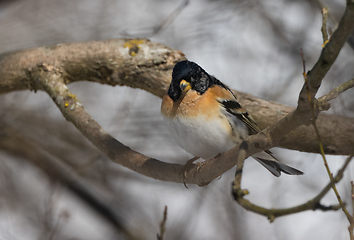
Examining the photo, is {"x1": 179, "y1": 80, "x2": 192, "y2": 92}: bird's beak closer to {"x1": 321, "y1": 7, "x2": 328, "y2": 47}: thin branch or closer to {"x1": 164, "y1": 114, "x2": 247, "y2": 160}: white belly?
{"x1": 164, "y1": 114, "x2": 247, "y2": 160}: white belly

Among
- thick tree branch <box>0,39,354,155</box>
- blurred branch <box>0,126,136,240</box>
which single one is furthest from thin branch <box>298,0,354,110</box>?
blurred branch <box>0,126,136,240</box>

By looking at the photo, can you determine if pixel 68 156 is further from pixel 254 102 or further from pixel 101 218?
pixel 254 102

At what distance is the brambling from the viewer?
2.84m

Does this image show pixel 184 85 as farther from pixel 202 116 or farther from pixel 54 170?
pixel 54 170

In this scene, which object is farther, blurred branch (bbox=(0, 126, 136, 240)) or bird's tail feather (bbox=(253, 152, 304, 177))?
blurred branch (bbox=(0, 126, 136, 240))

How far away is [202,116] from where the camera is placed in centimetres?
285

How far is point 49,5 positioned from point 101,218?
4.00 m

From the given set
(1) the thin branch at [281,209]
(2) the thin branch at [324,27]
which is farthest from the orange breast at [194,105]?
(1) the thin branch at [281,209]

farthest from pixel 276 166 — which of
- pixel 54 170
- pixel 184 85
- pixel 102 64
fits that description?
pixel 54 170

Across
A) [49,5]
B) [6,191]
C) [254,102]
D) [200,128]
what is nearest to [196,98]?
[200,128]

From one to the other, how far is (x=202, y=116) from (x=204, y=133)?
0.49 feet

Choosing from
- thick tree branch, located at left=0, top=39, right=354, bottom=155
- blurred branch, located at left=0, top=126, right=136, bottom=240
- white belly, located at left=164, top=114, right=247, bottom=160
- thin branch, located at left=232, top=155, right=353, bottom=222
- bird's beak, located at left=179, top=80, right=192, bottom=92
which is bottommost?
blurred branch, located at left=0, top=126, right=136, bottom=240

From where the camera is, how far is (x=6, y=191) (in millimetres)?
5254

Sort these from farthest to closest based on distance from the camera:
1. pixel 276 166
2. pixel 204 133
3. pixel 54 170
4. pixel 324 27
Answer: pixel 54 170
pixel 276 166
pixel 204 133
pixel 324 27
